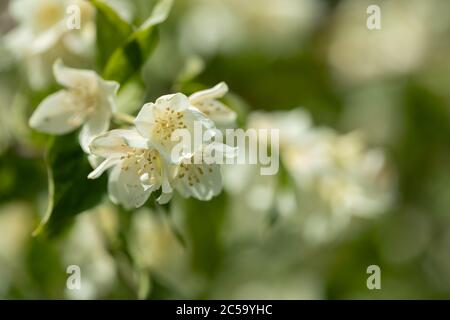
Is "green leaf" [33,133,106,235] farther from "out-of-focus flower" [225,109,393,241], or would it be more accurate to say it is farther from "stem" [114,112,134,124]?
"out-of-focus flower" [225,109,393,241]

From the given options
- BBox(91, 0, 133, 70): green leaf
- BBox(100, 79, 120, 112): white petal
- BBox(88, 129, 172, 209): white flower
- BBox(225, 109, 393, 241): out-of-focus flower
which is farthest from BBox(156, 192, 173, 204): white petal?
BBox(225, 109, 393, 241): out-of-focus flower

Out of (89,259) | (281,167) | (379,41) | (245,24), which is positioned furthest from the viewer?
(379,41)

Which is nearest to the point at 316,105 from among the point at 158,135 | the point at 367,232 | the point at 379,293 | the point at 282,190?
the point at 367,232

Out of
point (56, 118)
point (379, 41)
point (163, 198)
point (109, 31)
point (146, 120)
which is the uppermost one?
point (379, 41)

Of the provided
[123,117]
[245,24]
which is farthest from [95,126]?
[245,24]

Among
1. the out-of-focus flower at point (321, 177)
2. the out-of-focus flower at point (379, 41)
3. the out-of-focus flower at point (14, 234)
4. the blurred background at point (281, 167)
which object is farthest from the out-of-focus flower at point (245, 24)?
the out-of-focus flower at point (14, 234)

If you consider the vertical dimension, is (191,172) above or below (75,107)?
below

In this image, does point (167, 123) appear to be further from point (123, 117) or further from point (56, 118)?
point (56, 118)
